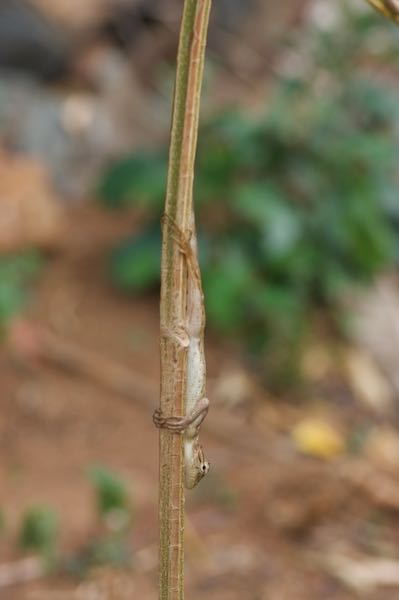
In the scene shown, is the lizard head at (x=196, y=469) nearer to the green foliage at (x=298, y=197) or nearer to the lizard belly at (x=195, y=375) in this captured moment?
the lizard belly at (x=195, y=375)

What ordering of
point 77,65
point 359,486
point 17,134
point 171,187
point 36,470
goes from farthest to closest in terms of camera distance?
point 77,65 < point 17,134 < point 36,470 < point 359,486 < point 171,187

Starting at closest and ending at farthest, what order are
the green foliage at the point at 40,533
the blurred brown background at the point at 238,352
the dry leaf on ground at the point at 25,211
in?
the green foliage at the point at 40,533, the blurred brown background at the point at 238,352, the dry leaf on ground at the point at 25,211

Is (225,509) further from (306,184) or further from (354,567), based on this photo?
(306,184)

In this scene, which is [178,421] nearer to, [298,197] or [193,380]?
[193,380]

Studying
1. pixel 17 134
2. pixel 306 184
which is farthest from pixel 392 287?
pixel 17 134

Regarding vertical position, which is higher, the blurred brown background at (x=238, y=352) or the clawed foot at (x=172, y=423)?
the blurred brown background at (x=238, y=352)

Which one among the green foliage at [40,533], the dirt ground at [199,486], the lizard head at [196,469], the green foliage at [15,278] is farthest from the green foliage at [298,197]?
the lizard head at [196,469]

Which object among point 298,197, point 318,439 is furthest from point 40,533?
point 298,197
